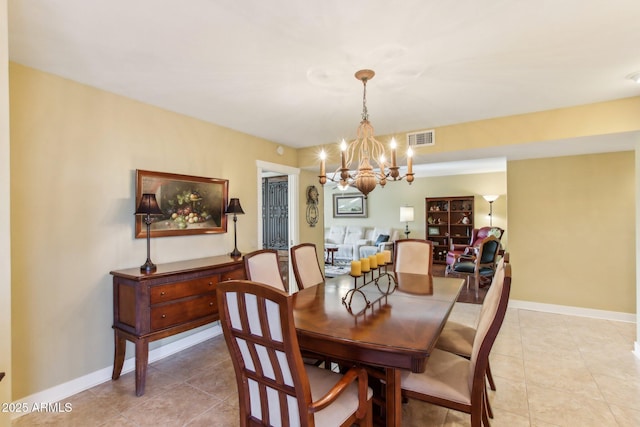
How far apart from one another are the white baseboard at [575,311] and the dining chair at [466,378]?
330 centimetres

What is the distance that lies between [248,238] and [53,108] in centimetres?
226

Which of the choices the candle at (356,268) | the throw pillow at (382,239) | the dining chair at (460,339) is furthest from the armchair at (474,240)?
the candle at (356,268)

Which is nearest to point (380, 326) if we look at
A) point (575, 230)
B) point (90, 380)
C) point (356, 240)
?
point (90, 380)

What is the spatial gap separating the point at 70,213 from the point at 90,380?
1356 mm

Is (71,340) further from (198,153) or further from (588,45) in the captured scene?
(588,45)

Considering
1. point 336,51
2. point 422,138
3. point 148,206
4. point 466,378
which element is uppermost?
point 336,51

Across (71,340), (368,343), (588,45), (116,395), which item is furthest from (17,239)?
(588,45)

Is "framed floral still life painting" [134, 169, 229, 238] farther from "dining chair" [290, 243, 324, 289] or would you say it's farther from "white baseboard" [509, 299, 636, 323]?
"white baseboard" [509, 299, 636, 323]

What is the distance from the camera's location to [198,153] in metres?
3.36

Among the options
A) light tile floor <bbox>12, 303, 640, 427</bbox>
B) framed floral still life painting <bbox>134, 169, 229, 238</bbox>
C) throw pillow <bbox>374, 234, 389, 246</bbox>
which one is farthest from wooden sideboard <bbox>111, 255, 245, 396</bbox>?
throw pillow <bbox>374, 234, 389, 246</bbox>

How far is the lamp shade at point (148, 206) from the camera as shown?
259cm

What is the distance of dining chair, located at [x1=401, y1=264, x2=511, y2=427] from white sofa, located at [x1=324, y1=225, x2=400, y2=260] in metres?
6.01

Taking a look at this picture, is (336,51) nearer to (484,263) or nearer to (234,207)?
(234,207)

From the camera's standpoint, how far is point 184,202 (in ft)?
10.3
